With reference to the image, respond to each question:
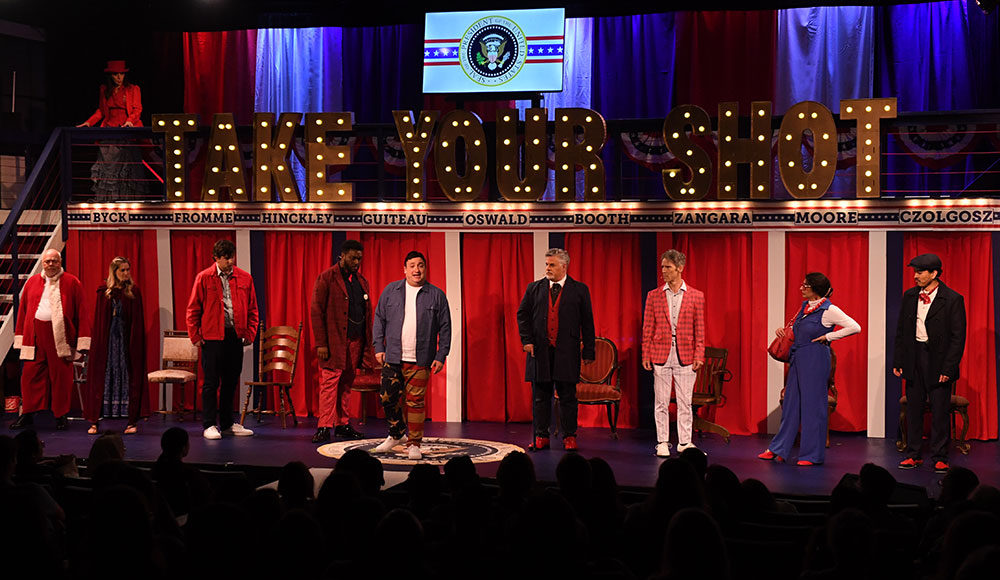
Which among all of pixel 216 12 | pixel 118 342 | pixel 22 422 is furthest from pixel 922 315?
pixel 216 12

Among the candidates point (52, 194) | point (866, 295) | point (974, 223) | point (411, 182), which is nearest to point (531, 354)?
point (411, 182)

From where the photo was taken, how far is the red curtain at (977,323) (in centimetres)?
926

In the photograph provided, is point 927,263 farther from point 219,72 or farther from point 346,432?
point 219,72

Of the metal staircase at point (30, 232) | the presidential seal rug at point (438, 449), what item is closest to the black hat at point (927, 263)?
the presidential seal rug at point (438, 449)

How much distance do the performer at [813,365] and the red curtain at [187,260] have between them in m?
5.76

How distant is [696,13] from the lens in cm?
1199

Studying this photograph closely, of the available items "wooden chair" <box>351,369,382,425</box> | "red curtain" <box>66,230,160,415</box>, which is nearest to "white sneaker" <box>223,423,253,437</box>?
"wooden chair" <box>351,369,382,425</box>

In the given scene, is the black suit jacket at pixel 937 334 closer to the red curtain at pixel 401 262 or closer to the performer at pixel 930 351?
the performer at pixel 930 351

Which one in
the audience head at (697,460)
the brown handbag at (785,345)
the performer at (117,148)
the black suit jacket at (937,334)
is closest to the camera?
the audience head at (697,460)

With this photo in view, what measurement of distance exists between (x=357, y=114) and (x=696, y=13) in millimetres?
4389

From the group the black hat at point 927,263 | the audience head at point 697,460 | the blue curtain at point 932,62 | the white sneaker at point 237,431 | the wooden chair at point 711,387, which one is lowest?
the white sneaker at point 237,431

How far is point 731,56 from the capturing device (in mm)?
11922

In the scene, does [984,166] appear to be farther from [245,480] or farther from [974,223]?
[245,480]

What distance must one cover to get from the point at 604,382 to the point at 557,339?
5.02ft
